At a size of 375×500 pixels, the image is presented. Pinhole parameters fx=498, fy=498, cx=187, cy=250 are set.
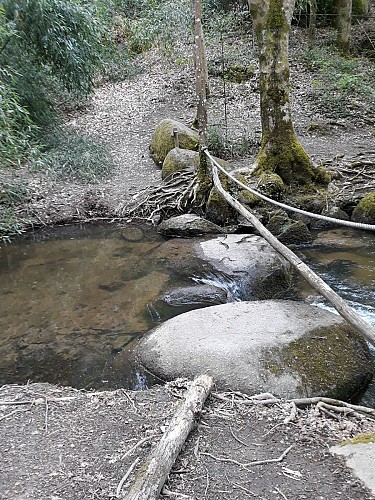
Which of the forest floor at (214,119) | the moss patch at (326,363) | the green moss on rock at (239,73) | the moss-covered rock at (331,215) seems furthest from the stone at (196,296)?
the green moss on rock at (239,73)

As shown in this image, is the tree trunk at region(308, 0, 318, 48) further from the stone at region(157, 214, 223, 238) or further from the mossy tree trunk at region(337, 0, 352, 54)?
the stone at region(157, 214, 223, 238)

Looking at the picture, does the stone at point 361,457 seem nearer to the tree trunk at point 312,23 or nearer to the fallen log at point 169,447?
the fallen log at point 169,447

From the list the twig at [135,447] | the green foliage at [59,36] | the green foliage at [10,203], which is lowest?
the twig at [135,447]

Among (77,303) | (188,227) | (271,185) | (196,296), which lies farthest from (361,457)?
(271,185)

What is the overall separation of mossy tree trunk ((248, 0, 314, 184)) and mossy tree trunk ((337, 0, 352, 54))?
6.56m

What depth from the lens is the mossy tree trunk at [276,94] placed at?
728 cm

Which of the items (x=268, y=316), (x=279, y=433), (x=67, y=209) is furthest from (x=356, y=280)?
(x=67, y=209)

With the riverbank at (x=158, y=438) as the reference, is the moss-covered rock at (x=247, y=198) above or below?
above

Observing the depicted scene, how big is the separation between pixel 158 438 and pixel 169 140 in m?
7.71

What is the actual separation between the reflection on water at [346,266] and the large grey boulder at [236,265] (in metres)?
0.34

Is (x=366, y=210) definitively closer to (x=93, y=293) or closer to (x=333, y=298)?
(x=93, y=293)

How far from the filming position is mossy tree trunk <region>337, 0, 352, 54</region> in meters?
12.9

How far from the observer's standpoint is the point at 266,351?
360 centimetres

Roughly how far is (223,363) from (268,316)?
0.71 m
